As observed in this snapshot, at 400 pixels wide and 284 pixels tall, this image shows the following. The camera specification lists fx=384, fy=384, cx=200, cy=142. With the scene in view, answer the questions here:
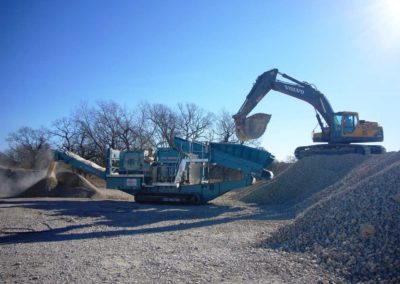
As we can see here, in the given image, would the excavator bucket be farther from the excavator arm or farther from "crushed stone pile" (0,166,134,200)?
"crushed stone pile" (0,166,134,200)

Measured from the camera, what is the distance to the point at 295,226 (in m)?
8.07

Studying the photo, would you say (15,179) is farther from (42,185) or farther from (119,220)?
(119,220)

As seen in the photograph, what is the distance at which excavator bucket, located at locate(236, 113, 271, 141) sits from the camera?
54.2 feet

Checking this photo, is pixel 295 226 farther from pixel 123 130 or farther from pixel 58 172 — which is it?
pixel 123 130

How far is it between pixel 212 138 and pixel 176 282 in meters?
41.3

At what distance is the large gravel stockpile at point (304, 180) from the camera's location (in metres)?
17.2

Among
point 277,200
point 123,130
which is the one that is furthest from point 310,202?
point 123,130

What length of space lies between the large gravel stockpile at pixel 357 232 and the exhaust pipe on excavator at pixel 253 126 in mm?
7842

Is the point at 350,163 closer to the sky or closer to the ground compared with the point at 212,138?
closer to the ground

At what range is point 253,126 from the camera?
1659cm

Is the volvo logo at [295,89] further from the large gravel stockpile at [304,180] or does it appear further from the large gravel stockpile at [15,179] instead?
the large gravel stockpile at [15,179]

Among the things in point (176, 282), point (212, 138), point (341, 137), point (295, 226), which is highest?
point (212, 138)

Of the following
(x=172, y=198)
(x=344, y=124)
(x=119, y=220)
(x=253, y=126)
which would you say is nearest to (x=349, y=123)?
(x=344, y=124)

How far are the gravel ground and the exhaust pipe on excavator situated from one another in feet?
17.2
